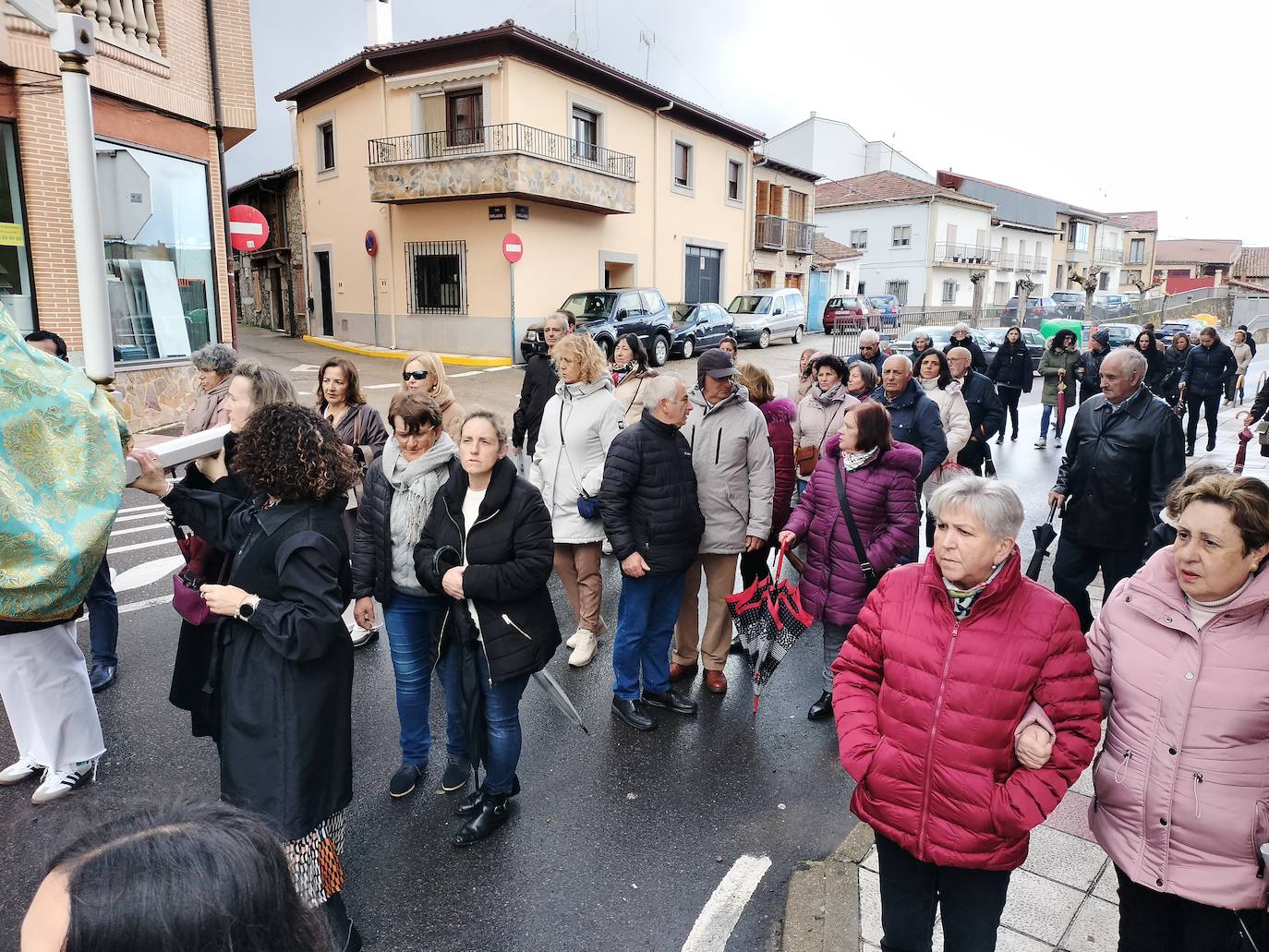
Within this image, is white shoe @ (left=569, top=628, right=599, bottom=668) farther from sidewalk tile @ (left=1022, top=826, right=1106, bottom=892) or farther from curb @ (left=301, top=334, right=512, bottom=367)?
curb @ (left=301, top=334, right=512, bottom=367)

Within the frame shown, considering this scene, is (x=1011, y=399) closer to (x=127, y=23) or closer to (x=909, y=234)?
(x=127, y=23)

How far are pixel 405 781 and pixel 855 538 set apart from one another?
8.41 feet

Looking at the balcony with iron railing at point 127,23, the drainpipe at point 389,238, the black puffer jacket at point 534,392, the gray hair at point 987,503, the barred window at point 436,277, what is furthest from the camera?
the drainpipe at point 389,238

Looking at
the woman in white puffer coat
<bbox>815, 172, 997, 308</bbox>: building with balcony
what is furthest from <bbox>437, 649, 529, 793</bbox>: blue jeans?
<bbox>815, 172, 997, 308</bbox>: building with balcony

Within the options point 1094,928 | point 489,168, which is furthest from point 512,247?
point 1094,928

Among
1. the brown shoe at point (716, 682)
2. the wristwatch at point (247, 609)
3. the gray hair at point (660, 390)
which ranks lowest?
the brown shoe at point (716, 682)

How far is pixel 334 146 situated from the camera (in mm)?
23672

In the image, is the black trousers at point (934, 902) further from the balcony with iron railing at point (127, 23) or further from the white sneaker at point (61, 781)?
the balcony with iron railing at point (127, 23)

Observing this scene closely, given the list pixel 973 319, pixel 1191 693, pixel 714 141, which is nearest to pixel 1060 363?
pixel 1191 693

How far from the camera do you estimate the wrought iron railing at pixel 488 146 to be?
2008 centimetres

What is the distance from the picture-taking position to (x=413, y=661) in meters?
3.86

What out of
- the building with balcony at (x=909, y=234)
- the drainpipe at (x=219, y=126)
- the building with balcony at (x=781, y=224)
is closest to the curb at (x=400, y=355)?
the drainpipe at (x=219, y=126)

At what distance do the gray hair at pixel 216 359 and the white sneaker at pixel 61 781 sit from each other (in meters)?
2.34

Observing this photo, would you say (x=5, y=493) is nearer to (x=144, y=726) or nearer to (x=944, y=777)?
(x=144, y=726)
